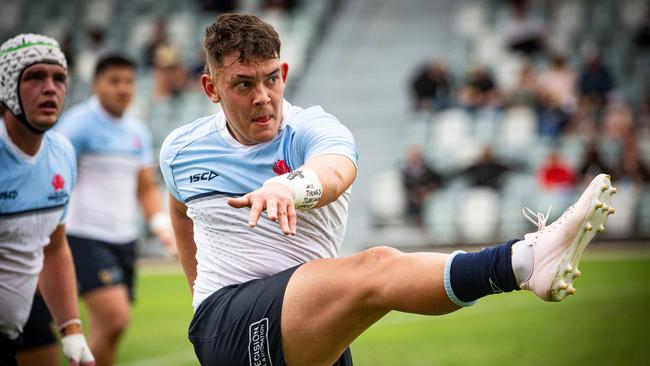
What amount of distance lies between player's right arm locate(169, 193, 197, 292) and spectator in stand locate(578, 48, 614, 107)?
49.0 feet

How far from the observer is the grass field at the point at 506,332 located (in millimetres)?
9977

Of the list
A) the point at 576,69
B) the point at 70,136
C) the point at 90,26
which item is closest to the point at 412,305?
the point at 70,136

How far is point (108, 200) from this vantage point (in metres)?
8.91

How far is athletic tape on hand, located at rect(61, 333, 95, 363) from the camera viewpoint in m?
5.73

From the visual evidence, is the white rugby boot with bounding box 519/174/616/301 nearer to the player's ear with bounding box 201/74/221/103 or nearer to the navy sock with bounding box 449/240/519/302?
the navy sock with bounding box 449/240/519/302

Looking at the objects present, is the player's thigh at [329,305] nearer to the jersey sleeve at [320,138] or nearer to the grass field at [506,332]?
the jersey sleeve at [320,138]

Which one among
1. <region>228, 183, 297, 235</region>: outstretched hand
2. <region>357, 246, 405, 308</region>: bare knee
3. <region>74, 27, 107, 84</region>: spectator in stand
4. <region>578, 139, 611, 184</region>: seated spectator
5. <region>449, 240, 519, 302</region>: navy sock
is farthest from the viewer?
<region>74, 27, 107, 84</region>: spectator in stand

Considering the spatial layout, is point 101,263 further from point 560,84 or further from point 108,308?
point 560,84

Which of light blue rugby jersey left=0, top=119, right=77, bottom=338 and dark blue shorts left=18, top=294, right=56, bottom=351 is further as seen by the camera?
dark blue shorts left=18, top=294, right=56, bottom=351

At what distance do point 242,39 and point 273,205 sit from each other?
112 centimetres

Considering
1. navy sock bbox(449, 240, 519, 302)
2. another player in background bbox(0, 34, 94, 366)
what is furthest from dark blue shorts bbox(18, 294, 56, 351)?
navy sock bbox(449, 240, 519, 302)

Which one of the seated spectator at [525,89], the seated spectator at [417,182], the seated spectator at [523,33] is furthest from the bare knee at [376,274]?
the seated spectator at [523,33]

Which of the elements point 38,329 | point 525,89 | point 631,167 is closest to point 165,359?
point 38,329

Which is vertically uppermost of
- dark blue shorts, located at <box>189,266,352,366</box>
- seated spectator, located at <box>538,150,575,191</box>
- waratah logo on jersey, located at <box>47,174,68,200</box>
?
waratah logo on jersey, located at <box>47,174,68,200</box>
